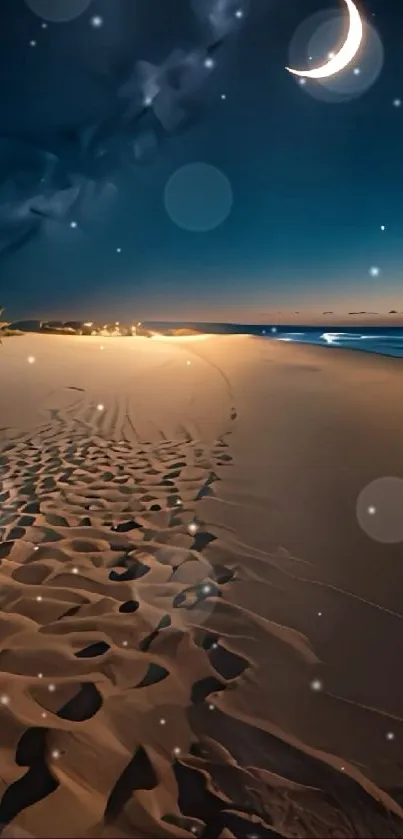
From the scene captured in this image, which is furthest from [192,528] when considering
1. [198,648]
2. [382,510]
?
[382,510]

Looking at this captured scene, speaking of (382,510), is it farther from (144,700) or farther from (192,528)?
(144,700)

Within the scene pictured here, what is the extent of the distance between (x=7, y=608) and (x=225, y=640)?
4.62 feet

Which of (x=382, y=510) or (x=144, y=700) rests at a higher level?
(x=382, y=510)

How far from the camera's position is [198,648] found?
265 centimetres

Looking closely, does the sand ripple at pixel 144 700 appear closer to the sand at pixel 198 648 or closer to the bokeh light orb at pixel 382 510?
the sand at pixel 198 648

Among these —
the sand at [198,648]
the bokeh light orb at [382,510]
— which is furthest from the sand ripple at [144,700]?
the bokeh light orb at [382,510]

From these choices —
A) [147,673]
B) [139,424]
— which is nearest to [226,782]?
[147,673]

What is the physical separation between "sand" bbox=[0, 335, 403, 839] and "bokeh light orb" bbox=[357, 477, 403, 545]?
102mm

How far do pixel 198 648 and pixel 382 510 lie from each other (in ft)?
9.03

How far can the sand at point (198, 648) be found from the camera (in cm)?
181

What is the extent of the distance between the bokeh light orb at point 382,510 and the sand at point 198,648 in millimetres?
102

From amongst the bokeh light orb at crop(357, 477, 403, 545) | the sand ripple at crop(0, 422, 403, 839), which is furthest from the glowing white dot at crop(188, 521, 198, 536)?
the bokeh light orb at crop(357, 477, 403, 545)

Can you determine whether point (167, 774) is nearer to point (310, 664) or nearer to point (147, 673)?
point (147, 673)

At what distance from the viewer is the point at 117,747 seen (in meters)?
2.01
